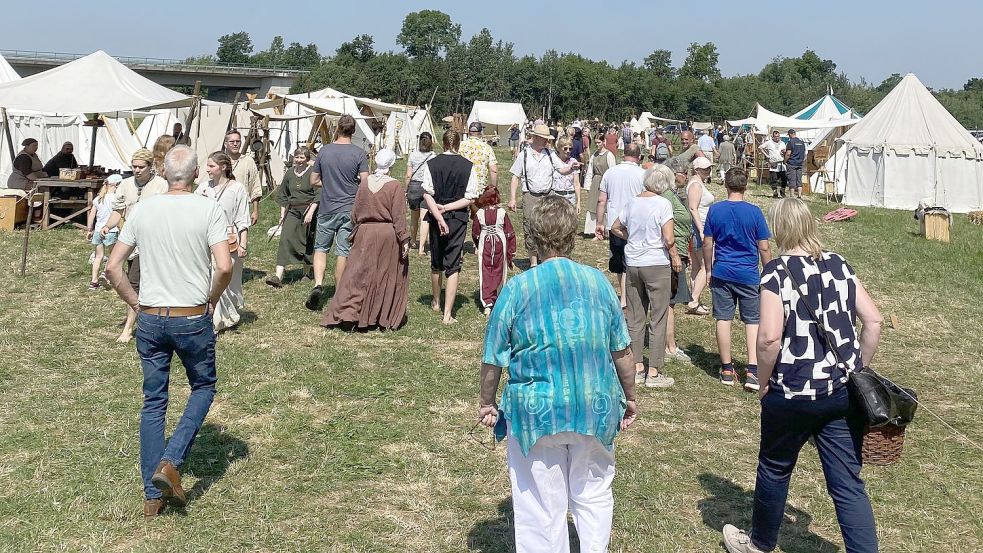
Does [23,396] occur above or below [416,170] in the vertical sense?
below

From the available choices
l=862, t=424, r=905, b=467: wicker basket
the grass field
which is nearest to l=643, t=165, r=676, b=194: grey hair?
the grass field

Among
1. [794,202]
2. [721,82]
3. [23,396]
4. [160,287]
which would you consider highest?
[721,82]

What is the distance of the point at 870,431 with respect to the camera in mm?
3518

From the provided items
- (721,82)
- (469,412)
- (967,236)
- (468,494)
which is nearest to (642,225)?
(469,412)

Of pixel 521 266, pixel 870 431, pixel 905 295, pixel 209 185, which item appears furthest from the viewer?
pixel 521 266

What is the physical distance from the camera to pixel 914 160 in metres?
21.9

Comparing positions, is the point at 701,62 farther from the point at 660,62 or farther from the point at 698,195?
the point at 698,195

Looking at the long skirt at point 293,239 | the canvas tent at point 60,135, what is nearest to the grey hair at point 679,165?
the long skirt at point 293,239

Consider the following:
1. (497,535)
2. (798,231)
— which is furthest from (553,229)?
(497,535)

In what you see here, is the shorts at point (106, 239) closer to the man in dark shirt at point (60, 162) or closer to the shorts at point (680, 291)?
the shorts at point (680, 291)

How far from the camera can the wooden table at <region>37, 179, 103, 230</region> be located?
46.6 ft

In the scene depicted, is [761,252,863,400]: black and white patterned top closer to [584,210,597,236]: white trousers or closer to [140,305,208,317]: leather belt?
[140,305,208,317]: leather belt

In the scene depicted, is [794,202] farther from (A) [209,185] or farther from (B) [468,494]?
(A) [209,185]

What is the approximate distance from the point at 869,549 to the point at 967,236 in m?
15.3
